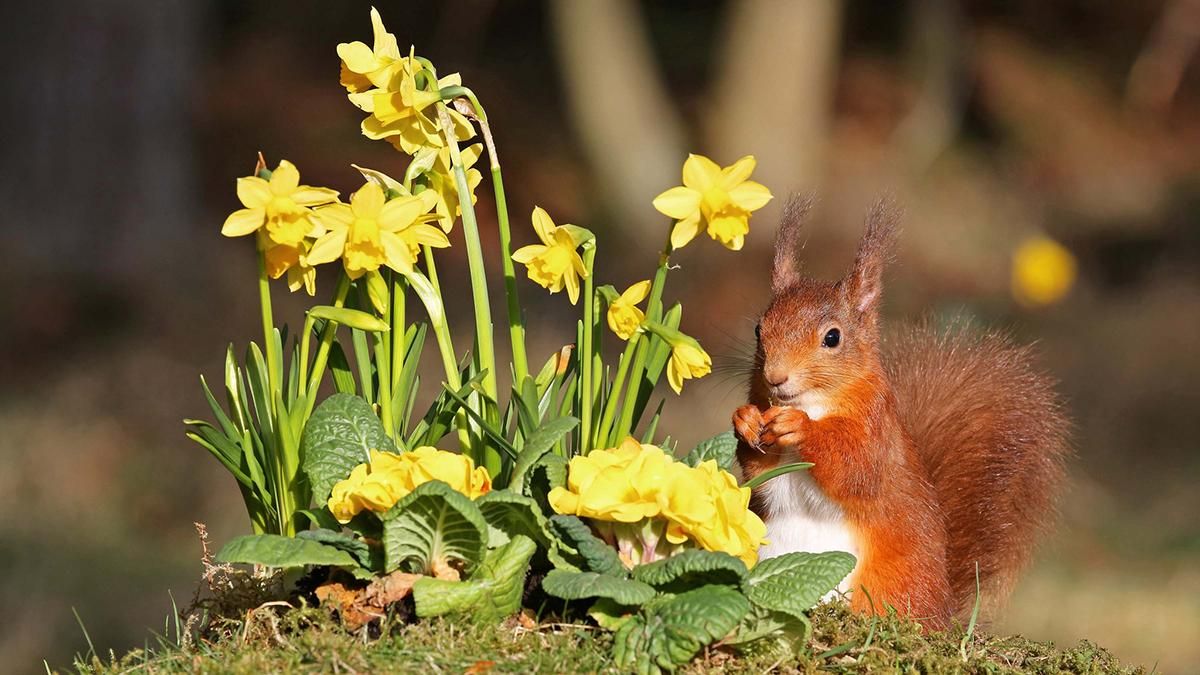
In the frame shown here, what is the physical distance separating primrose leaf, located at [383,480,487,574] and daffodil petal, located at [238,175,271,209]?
1.39 feet

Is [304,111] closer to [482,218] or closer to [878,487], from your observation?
[482,218]

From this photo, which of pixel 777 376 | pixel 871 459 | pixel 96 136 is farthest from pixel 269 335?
pixel 96 136

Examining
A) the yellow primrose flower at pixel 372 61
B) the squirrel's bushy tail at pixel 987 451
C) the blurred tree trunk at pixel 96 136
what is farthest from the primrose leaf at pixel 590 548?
the blurred tree trunk at pixel 96 136

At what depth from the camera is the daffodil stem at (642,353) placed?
1.98 metres

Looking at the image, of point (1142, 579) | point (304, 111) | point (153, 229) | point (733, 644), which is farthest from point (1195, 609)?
point (304, 111)

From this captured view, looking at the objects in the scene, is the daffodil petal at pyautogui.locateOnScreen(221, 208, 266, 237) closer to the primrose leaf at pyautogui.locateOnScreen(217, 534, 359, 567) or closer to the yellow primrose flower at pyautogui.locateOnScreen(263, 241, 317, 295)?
the yellow primrose flower at pyautogui.locateOnScreen(263, 241, 317, 295)

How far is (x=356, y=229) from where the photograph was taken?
1.88 meters

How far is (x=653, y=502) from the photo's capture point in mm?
1849

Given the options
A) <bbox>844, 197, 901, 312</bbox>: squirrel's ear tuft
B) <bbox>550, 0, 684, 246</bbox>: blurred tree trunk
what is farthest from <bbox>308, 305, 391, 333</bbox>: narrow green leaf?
<bbox>550, 0, 684, 246</bbox>: blurred tree trunk

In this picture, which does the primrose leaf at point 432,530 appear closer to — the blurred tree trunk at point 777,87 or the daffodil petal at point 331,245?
the daffodil petal at point 331,245

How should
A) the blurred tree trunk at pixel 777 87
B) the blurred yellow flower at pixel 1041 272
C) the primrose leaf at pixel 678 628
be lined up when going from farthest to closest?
the blurred tree trunk at pixel 777 87 → the blurred yellow flower at pixel 1041 272 → the primrose leaf at pixel 678 628

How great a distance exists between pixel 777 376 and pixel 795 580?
523mm

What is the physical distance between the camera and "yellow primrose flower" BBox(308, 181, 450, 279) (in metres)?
1.88

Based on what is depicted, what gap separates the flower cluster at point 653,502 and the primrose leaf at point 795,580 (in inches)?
2.4
